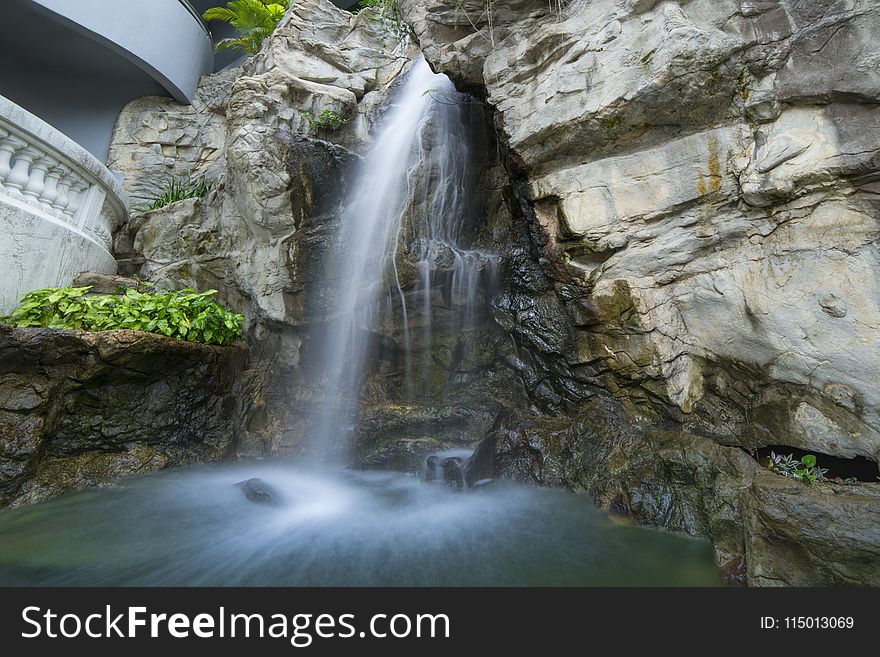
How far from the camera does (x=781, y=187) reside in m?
3.97

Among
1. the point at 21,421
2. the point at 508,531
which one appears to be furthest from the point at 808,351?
the point at 21,421

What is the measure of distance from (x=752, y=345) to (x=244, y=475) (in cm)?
569

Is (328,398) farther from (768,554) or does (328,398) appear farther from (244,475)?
(768,554)

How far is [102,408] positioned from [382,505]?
140 inches

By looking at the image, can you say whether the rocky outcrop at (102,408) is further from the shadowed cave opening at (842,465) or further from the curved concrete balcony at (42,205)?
the shadowed cave opening at (842,465)

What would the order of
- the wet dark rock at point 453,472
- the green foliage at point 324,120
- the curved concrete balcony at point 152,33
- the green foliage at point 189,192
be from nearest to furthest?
1. the wet dark rock at point 453,472
2. the green foliage at point 324,120
3. the green foliage at point 189,192
4. the curved concrete balcony at point 152,33

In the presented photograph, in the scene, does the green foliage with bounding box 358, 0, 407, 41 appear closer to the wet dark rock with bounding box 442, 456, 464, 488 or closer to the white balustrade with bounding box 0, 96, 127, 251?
the white balustrade with bounding box 0, 96, 127, 251

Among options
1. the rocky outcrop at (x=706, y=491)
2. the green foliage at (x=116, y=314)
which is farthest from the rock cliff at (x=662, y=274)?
the green foliage at (x=116, y=314)

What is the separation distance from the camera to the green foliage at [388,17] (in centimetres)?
1044

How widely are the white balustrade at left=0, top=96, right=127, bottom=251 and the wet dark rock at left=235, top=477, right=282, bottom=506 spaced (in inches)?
193

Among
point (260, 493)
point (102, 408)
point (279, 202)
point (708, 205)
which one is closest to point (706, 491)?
point (708, 205)

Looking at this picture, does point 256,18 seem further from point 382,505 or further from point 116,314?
point 382,505

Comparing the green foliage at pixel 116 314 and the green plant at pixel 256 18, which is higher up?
the green plant at pixel 256 18

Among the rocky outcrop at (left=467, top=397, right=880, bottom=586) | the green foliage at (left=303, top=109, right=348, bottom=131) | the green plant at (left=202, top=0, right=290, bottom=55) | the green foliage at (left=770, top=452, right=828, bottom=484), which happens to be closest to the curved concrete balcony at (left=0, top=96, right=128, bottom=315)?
the green foliage at (left=303, top=109, right=348, bottom=131)
